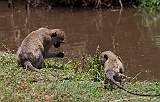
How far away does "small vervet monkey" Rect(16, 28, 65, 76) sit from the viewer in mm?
8891

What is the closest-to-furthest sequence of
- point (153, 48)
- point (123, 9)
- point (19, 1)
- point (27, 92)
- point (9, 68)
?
point (27, 92) → point (9, 68) → point (153, 48) → point (123, 9) → point (19, 1)

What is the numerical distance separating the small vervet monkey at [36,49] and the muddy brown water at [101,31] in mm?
1855

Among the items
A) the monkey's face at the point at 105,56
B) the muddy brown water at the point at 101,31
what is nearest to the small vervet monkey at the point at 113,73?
the monkey's face at the point at 105,56

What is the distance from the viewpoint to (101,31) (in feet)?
53.0

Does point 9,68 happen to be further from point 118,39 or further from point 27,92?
point 118,39

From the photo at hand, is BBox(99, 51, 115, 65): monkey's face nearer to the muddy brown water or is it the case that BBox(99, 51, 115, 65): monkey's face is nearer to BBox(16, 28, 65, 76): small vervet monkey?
BBox(16, 28, 65, 76): small vervet monkey

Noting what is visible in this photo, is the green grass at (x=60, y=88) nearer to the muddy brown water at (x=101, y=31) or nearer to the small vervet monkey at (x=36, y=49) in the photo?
the small vervet monkey at (x=36, y=49)

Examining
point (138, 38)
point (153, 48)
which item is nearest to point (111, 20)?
point (138, 38)

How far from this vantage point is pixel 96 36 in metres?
15.2

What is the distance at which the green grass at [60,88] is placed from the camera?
693cm

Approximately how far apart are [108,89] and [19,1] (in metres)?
18.7

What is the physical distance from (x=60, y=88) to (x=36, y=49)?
1784 millimetres

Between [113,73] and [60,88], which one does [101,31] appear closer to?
[113,73]

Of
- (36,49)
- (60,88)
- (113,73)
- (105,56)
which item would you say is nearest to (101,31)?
(36,49)
